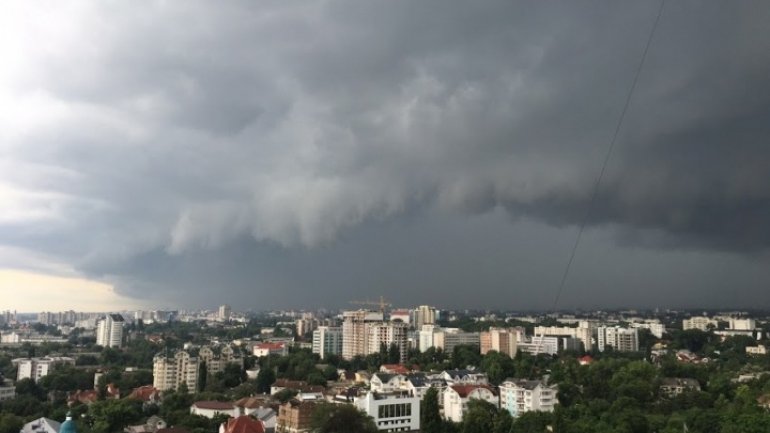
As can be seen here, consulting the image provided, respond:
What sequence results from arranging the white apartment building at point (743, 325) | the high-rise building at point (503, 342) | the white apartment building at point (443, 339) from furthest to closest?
the white apartment building at point (743, 325)
the white apartment building at point (443, 339)
the high-rise building at point (503, 342)

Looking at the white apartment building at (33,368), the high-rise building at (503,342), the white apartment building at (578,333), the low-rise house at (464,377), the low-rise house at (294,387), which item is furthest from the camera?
the white apartment building at (578,333)

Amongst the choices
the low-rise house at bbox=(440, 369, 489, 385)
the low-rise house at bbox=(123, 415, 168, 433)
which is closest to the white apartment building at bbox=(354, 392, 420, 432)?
the low-rise house at bbox=(440, 369, 489, 385)

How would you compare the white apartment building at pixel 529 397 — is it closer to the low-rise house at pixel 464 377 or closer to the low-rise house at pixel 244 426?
the low-rise house at pixel 464 377

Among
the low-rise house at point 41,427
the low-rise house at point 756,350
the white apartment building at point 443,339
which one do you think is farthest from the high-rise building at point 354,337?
the low-rise house at point 756,350

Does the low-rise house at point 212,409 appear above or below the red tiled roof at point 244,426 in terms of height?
below

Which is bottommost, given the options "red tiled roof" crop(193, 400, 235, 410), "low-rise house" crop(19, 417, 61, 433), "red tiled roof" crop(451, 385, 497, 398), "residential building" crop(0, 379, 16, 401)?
"residential building" crop(0, 379, 16, 401)

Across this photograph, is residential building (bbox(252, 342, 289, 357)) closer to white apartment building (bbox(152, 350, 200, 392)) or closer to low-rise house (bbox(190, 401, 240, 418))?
white apartment building (bbox(152, 350, 200, 392))

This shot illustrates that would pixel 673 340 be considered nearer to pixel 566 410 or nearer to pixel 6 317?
pixel 566 410
